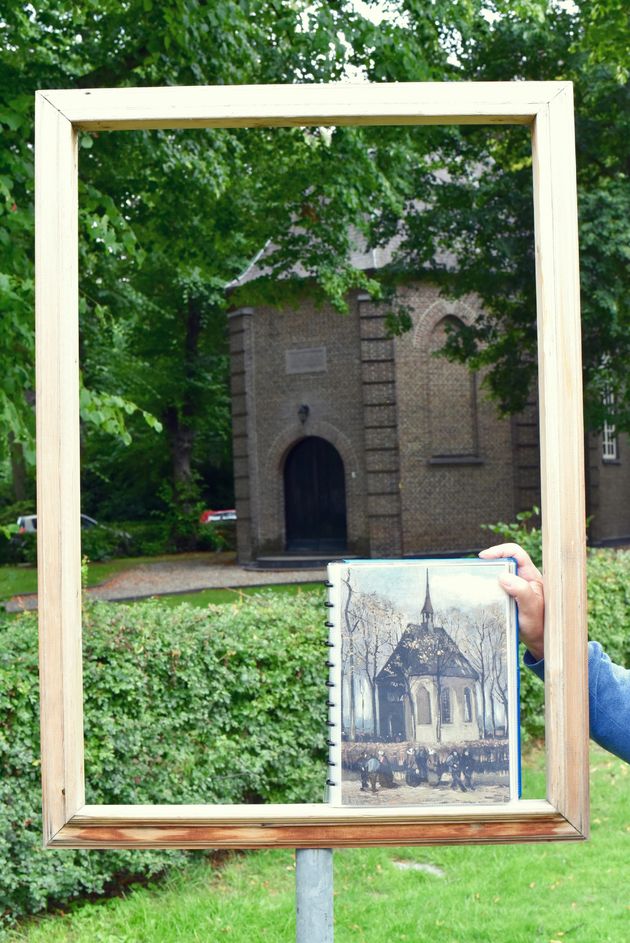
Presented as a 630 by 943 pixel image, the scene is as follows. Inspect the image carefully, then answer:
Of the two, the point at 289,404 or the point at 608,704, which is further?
the point at 289,404

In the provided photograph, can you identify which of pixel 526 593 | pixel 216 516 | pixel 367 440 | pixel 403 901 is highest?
pixel 367 440

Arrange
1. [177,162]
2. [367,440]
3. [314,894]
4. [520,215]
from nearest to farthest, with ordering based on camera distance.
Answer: [314,894] < [177,162] < [520,215] < [367,440]

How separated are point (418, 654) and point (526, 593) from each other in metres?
0.23

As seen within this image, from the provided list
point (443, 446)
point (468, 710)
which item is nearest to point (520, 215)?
point (443, 446)

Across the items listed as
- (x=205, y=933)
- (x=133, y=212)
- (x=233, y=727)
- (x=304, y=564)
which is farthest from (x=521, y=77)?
(x=205, y=933)

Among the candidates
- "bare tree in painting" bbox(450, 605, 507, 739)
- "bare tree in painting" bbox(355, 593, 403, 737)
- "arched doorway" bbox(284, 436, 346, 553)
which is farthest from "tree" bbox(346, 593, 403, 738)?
"arched doorway" bbox(284, 436, 346, 553)

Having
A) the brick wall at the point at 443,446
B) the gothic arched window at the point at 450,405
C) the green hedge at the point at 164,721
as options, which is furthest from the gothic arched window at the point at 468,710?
the gothic arched window at the point at 450,405

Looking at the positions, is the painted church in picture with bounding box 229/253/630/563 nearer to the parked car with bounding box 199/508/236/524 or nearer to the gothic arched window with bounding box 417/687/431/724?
the parked car with bounding box 199/508/236/524

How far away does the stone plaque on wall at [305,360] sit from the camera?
26.4 metres

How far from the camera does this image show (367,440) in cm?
2545

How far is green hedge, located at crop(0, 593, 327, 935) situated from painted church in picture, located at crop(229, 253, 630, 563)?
61.6ft

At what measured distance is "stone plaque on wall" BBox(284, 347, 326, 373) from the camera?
86.6 feet

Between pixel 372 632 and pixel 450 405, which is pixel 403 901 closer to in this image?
pixel 372 632

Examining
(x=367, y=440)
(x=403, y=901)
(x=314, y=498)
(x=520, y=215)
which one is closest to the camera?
(x=403, y=901)
